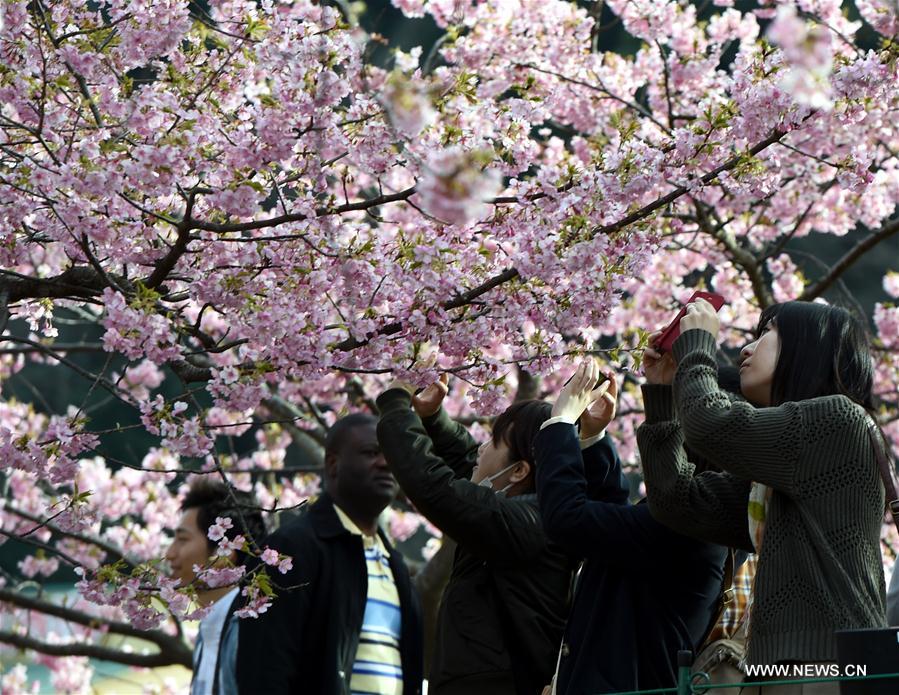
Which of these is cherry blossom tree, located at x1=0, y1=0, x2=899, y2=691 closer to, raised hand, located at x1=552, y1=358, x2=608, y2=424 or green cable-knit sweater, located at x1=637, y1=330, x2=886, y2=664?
raised hand, located at x1=552, y1=358, x2=608, y2=424

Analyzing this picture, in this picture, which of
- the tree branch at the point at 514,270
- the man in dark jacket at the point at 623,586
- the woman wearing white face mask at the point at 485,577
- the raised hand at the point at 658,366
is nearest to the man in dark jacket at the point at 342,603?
the woman wearing white face mask at the point at 485,577

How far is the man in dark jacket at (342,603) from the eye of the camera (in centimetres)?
330

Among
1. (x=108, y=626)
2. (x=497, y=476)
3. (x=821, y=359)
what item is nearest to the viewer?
(x=821, y=359)

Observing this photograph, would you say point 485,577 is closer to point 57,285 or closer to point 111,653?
point 57,285

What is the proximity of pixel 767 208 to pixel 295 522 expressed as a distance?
4789mm

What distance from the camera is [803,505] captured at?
2.36 m

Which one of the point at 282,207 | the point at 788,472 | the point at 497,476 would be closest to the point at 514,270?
the point at 497,476

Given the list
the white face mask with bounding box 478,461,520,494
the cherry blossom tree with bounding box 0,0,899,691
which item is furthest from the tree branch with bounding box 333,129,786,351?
the white face mask with bounding box 478,461,520,494

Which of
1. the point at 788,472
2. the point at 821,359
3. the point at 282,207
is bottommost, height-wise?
the point at 788,472

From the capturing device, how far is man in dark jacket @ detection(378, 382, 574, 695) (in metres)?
3.11

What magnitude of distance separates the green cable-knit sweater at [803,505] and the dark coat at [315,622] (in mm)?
1256

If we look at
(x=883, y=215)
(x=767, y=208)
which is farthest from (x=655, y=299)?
(x=883, y=215)

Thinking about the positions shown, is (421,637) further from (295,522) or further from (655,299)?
(655,299)

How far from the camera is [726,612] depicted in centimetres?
283
